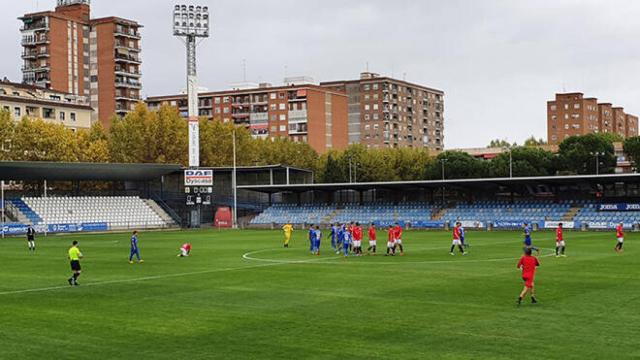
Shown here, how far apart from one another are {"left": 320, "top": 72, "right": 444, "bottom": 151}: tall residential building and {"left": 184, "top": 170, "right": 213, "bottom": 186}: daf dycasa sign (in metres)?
91.1

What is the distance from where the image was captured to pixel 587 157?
126 m

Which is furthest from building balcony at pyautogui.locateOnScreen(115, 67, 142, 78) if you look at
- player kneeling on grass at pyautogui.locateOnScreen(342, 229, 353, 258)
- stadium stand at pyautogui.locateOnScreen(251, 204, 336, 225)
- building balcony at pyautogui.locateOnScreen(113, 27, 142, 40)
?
player kneeling on grass at pyautogui.locateOnScreen(342, 229, 353, 258)

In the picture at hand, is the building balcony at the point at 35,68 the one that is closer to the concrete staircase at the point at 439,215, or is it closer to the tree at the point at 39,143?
the tree at the point at 39,143

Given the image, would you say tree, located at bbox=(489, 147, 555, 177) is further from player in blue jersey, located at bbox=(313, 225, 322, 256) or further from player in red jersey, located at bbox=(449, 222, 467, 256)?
player in blue jersey, located at bbox=(313, 225, 322, 256)

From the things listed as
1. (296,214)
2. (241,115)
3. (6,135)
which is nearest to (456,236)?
(296,214)

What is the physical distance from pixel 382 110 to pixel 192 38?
297 feet

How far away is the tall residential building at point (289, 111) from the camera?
16162 cm

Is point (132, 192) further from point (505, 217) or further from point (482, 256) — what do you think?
point (482, 256)

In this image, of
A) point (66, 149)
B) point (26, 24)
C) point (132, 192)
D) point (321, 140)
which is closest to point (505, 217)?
point (132, 192)

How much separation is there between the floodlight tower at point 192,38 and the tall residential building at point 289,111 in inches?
2561

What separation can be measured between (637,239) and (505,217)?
2587 cm

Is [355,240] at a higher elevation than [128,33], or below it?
below

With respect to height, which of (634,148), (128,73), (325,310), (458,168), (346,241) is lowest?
(325,310)

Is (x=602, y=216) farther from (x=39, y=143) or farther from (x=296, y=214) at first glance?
(x=39, y=143)
